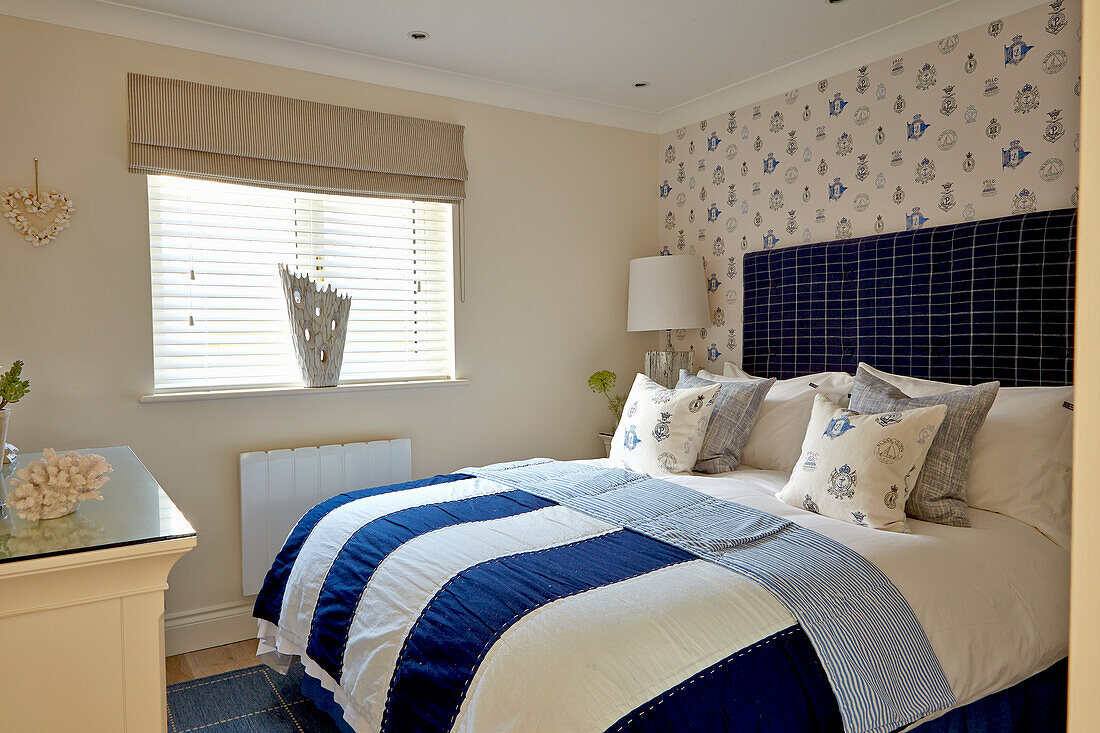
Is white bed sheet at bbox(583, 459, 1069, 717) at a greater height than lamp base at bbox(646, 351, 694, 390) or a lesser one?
lesser

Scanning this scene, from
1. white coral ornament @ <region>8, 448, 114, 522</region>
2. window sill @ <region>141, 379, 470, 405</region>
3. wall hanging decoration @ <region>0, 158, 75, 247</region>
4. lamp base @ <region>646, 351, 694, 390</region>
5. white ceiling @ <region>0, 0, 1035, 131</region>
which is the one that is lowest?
white coral ornament @ <region>8, 448, 114, 522</region>

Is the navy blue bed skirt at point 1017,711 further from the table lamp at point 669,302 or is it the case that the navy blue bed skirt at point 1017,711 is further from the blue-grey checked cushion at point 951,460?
the table lamp at point 669,302

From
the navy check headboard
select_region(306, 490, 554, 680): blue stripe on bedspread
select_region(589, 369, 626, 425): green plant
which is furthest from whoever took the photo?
select_region(589, 369, 626, 425): green plant

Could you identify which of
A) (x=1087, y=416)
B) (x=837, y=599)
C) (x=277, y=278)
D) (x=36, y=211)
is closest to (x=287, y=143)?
(x=277, y=278)

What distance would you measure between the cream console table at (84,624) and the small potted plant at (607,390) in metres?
2.71

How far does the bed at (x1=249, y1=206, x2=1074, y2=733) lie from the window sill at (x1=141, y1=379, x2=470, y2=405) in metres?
0.75

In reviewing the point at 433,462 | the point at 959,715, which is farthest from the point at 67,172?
the point at 959,715

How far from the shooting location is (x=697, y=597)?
1.64 metres

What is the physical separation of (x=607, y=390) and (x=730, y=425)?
117 centimetres

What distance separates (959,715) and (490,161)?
117 inches

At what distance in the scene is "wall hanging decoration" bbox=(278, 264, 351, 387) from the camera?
3.13 metres

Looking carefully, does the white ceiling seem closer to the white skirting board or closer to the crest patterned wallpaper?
the crest patterned wallpaper

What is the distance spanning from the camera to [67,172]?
2.71m

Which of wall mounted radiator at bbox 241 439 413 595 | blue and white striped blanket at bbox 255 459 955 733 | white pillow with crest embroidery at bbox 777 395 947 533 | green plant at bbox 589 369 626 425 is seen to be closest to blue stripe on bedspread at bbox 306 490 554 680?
blue and white striped blanket at bbox 255 459 955 733
